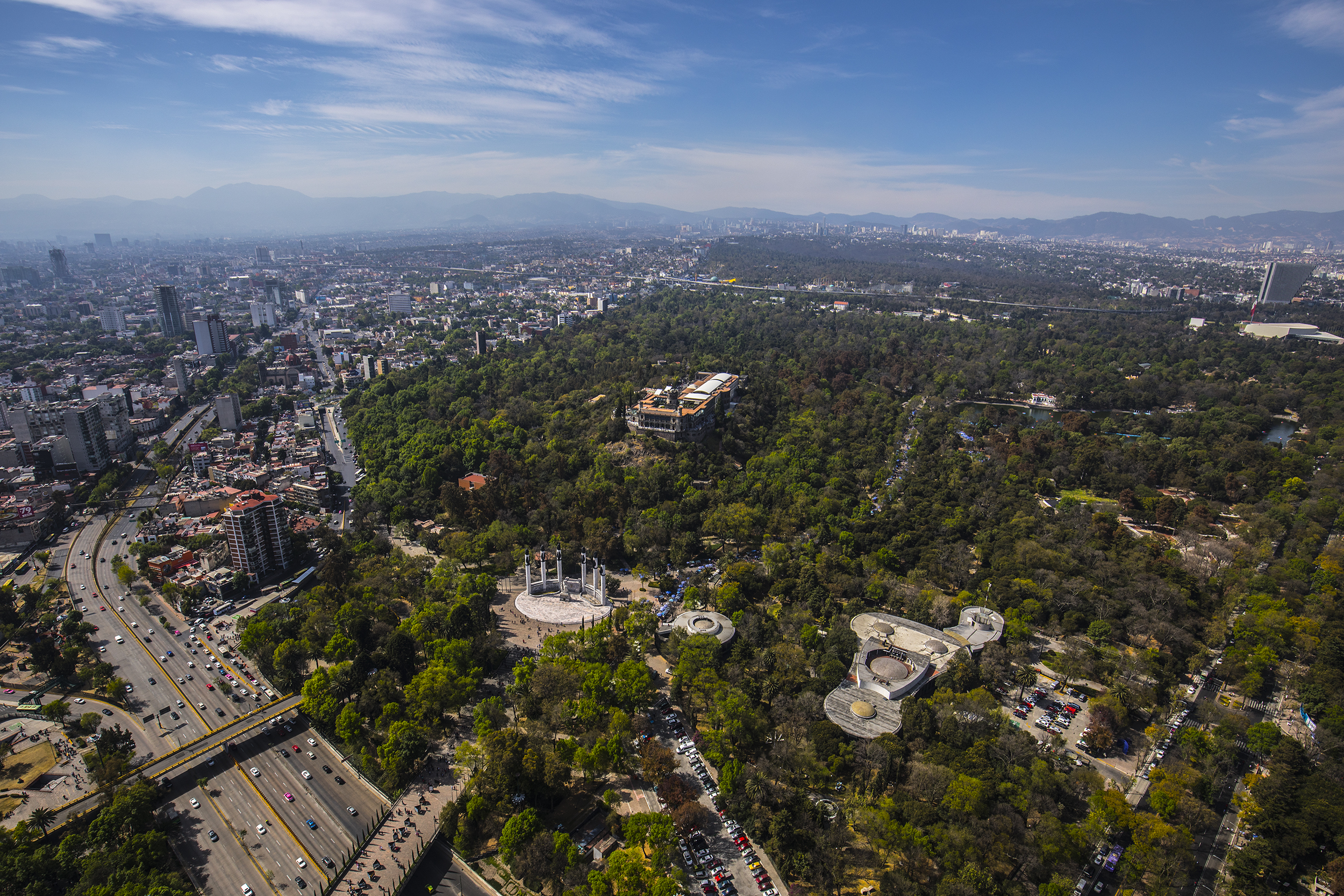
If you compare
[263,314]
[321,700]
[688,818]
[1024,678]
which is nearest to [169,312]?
[263,314]

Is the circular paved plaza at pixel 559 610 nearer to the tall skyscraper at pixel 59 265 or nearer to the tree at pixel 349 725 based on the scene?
the tree at pixel 349 725

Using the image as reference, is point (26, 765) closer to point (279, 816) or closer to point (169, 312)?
point (279, 816)

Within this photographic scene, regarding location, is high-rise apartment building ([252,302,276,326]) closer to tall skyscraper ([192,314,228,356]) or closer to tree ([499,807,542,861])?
tall skyscraper ([192,314,228,356])

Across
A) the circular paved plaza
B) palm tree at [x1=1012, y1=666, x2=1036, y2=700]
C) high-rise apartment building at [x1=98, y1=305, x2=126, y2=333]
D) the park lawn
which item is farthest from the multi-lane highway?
high-rise apartment building at [x1=98, y1=305, x2=126, y2=333]

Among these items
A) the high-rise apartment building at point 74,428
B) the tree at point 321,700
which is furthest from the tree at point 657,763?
the high-rise apartment building at point 74,428

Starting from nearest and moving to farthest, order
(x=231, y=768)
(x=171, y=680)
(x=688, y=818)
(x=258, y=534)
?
(x=688, y=818) → (x=231, y=768) → (x=171, y=680) → (x=258, y=534)

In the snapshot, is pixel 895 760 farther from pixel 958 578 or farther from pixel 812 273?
pixel 812 273
